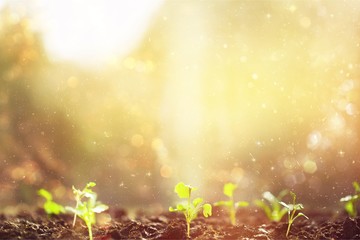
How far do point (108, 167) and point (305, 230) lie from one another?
1.20 m

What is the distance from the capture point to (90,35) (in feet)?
7.06

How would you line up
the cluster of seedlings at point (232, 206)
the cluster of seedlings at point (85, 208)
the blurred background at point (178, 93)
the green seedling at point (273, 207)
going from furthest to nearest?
the blurred background at point (178, 93) → the green seedling at point (273, 207) → the cluster of seedlings at point (232, 206) → the cluster of seedlings at point (85, 208)

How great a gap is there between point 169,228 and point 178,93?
0.91 m

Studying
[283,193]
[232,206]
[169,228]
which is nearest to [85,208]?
[169,228]

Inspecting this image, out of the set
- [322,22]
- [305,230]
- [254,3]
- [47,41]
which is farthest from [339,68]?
[47,41]

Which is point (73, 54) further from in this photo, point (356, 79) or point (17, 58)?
point (356, 79)

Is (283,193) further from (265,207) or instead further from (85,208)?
(85,208)

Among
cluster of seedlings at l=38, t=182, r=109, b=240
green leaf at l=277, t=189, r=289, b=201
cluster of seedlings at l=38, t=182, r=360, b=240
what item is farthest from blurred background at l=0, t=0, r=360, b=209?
cluster of seedlings at l=38, t=182, r=109, b=240

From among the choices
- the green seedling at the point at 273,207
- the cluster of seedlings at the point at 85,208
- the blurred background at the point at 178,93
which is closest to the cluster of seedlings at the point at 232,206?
the green seedling at the point at 273,207

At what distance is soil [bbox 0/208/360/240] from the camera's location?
4.96 ft

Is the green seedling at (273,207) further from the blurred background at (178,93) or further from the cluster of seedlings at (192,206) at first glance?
the blurred background at (178,93)

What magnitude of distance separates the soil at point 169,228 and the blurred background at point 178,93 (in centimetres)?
31

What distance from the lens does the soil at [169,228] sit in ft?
4.96

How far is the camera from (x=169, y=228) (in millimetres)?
1605
